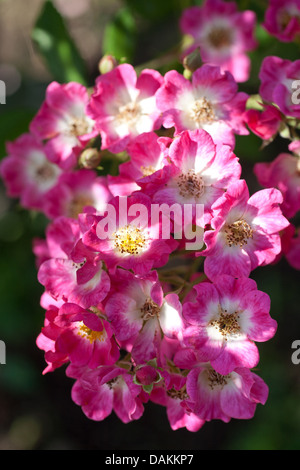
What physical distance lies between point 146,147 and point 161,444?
2.22m

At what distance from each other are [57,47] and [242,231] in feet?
4.31

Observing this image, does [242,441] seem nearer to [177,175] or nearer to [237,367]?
[237,367]

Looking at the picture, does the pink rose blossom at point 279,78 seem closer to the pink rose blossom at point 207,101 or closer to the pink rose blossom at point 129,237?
the pink rose blossom at point 207,101

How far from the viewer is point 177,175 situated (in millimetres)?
1634

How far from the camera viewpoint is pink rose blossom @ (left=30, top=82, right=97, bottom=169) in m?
2.01

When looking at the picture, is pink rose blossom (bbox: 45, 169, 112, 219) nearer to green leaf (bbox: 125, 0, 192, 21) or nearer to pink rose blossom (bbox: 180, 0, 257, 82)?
pink rose blossom (bbox: 180, 0, 257, 82)

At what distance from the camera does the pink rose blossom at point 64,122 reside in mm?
2010

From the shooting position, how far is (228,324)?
5.20 feet

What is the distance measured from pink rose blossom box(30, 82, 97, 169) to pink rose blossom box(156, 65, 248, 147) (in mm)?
358

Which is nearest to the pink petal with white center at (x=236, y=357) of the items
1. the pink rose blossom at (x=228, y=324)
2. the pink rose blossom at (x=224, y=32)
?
the pink rose blossom at (x=228, y=324)

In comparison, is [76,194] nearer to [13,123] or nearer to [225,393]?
[13,123]

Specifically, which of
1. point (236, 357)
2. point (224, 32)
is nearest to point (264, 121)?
point (236, 357)

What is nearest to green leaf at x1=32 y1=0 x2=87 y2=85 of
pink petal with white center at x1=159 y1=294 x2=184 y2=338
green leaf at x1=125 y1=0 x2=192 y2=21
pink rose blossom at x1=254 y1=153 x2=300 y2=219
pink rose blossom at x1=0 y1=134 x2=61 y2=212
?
pink rose blossom at x1=0 y1=134 x2=61 y2=212
